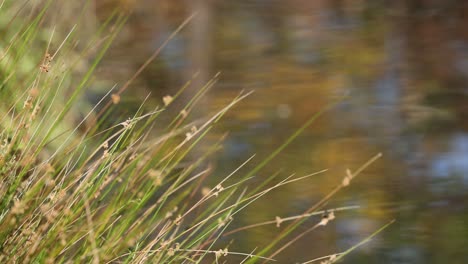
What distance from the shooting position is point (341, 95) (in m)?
6.59

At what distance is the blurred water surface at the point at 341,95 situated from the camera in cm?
604

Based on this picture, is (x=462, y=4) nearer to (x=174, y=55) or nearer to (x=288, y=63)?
(x=288, y=63)

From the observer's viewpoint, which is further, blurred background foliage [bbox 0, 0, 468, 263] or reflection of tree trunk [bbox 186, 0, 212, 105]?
reflection of tree trunk [bbox 186, 0, 212, 105]

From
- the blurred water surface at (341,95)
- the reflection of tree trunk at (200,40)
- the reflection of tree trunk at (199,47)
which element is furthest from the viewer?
the reflection of tree trunk at (200,40)

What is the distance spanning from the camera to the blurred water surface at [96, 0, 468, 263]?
6035 mm

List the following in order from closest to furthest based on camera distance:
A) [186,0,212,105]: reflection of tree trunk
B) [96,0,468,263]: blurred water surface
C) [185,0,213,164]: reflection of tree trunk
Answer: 1. [96,0,468,263]: blurred water surface
2. [185,0,213,164]: reflection of tree trunk
3. [186,0,212,105]: reflection of tree trunk

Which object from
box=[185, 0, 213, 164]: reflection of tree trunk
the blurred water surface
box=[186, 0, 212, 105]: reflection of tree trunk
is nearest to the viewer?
the blurred water surface

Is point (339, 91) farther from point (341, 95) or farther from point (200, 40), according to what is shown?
point (200, 40)

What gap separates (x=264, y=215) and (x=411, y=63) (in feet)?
5.18

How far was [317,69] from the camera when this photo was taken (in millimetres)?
6648

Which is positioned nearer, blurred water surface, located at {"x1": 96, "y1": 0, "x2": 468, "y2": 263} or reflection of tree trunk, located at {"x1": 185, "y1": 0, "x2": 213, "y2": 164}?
blurred water surface, located at {"x1": 96, "y1": 0, "x2": 468, "y2": 263}

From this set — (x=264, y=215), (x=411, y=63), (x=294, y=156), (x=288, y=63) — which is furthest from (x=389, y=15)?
(x=264, y=215)

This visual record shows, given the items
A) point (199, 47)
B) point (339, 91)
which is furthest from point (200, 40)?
point (339, 91)

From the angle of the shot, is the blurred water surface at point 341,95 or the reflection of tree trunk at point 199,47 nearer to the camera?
the blurred water surface at point 341,95
